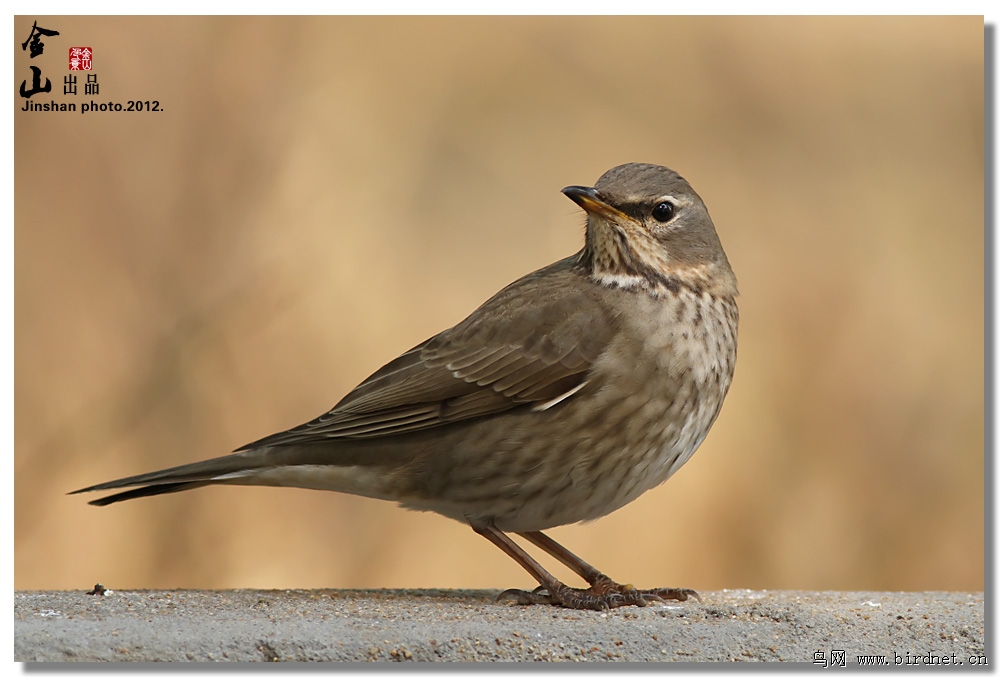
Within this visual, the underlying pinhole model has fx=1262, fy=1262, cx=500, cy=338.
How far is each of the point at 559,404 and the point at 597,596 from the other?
0.93 metres

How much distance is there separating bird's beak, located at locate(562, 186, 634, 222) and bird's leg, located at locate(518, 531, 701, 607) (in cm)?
162

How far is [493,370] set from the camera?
5.95 m

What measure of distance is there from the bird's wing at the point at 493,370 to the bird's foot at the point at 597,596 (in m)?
0.90

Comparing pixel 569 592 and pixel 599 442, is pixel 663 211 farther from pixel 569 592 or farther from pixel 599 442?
pixel 569 592

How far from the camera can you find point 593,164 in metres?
9.18

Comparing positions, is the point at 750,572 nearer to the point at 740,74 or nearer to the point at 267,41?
the point at 740,74

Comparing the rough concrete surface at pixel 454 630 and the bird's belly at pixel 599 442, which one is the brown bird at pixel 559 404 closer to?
the bird's belly at pixel 599 442

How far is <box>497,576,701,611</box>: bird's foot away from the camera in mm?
5824

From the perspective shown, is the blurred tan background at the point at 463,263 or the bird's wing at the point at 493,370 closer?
the bird's wing at the point at 493,370

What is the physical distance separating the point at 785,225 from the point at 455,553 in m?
3.38

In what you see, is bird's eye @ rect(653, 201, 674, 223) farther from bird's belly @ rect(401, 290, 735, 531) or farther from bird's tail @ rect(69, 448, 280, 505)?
bird's tail @ rect(69, 448, 280, 505)

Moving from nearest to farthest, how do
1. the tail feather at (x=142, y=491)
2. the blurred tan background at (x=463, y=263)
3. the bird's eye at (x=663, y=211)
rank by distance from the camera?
the tail feather at (x=142, y=491)
the bird's eye at (x=663, y=211)
the blurred tan background at (x=463, y=263)

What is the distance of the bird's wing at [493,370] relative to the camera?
582 cm

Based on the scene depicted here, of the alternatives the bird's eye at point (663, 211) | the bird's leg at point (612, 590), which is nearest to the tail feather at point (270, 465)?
the bird's leg at point (612, 590)
